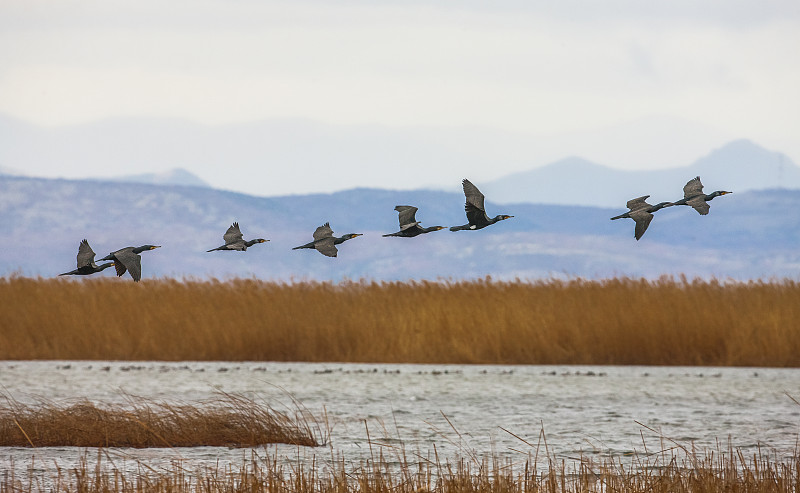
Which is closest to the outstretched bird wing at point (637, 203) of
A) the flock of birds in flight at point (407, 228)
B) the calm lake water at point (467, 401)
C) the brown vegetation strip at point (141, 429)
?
the flock of birds in flight at point (407, 228)

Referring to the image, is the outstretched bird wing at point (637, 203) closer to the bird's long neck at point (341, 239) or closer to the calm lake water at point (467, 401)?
the bird's long neck at point (341, 239)

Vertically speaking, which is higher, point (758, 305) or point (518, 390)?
point (758, 305)

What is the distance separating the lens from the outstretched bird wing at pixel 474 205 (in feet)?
10.8

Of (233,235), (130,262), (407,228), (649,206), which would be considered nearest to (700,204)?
(649,206)

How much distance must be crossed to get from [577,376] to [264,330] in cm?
552

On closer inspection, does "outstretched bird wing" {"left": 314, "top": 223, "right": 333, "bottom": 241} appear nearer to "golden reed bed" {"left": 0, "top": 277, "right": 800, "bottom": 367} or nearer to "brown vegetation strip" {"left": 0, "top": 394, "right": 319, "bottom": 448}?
"brown vegetation strip" {"left": 0, "top": 394, "right": 319, "bottom": 448}

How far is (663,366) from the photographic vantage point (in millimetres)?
19719

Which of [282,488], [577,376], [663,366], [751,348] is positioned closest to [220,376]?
[577,376]

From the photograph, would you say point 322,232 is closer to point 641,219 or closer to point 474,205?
point 474,205

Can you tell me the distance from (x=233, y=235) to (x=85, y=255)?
0.43 meters

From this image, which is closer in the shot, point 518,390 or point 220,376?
point 518,390

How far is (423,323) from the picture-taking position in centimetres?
2006

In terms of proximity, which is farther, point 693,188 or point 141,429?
point 141,429

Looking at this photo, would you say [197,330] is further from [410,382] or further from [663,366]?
[663,366]
